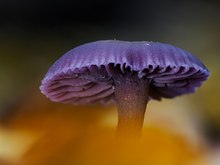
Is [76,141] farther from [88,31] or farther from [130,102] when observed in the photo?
[88,31]

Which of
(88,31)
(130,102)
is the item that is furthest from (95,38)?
(130,102)

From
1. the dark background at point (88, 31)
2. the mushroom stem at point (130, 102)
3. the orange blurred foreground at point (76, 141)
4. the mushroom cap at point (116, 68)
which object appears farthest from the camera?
the dark background at point (88, 31)

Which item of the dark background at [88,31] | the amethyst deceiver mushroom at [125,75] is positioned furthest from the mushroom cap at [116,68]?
the dark background at [88,31]

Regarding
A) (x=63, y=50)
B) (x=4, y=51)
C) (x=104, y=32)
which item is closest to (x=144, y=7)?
(x=104, y=32)

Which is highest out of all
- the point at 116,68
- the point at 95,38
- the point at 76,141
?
the point at 95,38

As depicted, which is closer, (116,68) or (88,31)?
(116,68)

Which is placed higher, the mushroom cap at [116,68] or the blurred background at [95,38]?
the blurred background at [95,38]

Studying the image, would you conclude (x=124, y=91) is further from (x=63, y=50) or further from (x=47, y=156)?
(x=63, y=50)

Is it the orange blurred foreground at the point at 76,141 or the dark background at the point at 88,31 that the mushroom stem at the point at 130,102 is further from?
the dark background at the point at 88,31
